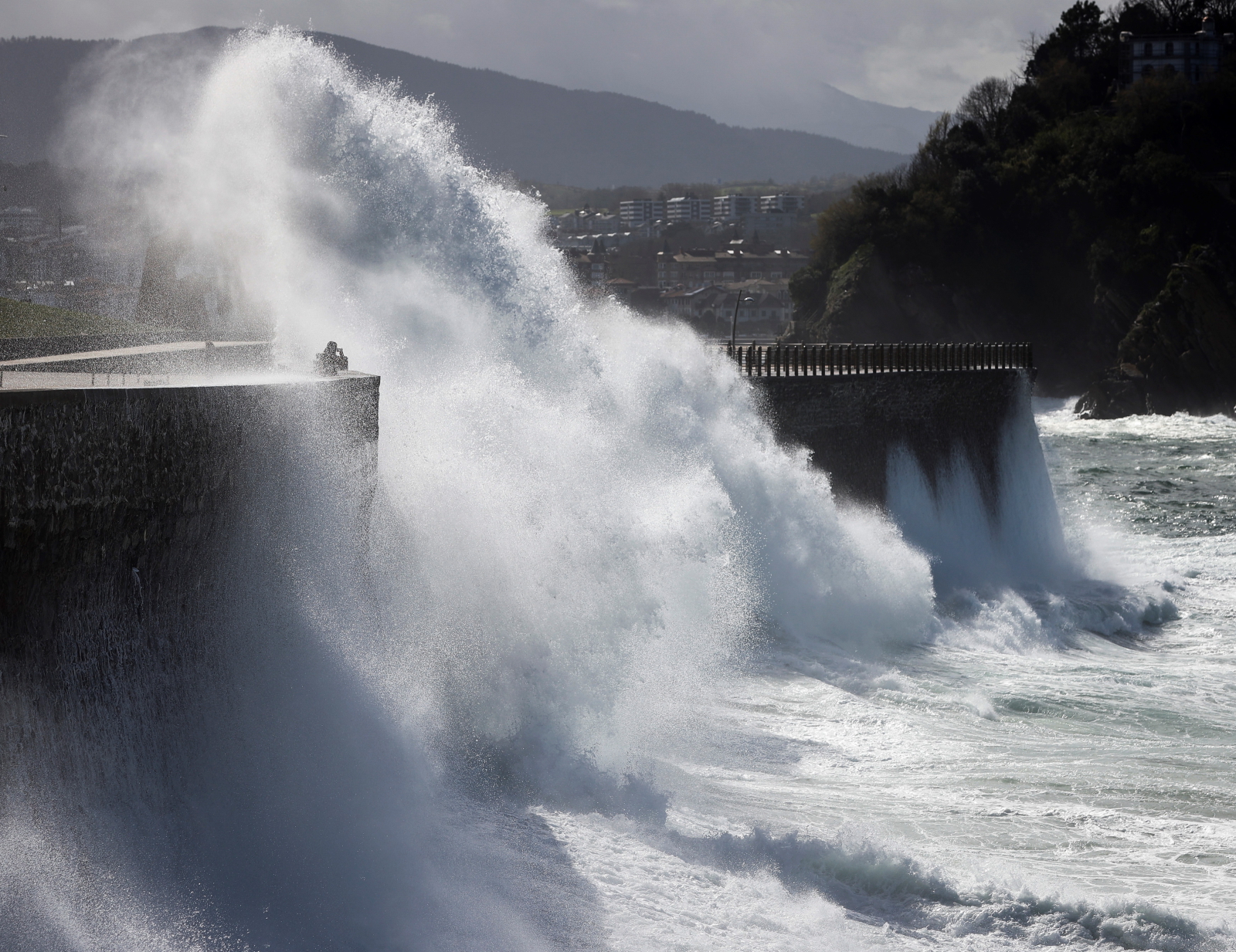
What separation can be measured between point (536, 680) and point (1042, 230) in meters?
61.6

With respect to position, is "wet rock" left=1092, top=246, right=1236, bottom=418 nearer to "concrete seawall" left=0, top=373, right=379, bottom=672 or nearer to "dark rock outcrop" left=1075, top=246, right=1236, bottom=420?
"dark rock outcrop" left=1075, top=246, right=1236, bottom=420

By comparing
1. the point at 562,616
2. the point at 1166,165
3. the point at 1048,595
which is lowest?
the point at 1048,595

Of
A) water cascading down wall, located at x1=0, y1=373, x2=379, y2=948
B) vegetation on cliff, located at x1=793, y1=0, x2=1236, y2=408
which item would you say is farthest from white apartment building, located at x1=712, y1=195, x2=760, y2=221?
water cascading down wall, located at x1=0, y1=373, x2=379, y2=948

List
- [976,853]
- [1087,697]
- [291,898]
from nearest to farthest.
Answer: [291,898]
[976,853]
[1087,697]

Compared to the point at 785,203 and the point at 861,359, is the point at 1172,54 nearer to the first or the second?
the point at 861,359

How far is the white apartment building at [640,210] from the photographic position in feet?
580

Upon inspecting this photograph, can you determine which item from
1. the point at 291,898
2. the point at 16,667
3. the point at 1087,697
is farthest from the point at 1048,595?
the point at 16,667

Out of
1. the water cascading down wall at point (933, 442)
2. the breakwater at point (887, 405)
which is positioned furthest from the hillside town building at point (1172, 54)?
the water cascading down wall at point (933, 442)

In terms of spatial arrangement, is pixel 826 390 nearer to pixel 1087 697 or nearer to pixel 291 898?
pixel 1087 697

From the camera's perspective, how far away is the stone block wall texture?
2286 centimetres

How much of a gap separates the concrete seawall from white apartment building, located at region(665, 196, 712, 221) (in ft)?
574

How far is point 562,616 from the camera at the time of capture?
12.9 metres

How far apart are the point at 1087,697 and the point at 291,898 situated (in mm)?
10660

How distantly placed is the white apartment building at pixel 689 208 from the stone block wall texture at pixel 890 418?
15434cm
